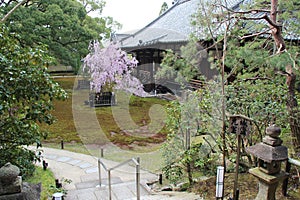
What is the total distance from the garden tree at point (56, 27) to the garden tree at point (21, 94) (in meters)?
11.2

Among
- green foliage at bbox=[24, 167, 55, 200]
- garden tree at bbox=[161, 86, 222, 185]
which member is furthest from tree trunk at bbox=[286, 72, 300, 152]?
green foliage at bbox=[24, 167, 55, 200]

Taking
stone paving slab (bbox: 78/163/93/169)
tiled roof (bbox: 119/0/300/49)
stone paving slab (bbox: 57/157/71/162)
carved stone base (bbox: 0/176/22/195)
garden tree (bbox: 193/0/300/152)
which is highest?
tiled roof (bbox: 119/0/300/49)

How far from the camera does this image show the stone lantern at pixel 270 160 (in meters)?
2.51

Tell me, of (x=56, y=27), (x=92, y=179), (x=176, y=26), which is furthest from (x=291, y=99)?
(x=56, y=27)

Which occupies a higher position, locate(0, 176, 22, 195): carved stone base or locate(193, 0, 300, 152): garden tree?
locate(193, 0, 300, 152): garden tree

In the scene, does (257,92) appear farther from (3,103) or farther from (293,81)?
(3,103)

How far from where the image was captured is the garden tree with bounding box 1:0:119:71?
1416 cm

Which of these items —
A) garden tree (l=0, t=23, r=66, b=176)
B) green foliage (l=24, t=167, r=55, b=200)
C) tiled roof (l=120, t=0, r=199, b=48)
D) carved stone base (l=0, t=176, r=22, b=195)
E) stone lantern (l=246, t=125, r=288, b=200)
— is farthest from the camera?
tiled roof (l=120, t=0, r=199, b=48)

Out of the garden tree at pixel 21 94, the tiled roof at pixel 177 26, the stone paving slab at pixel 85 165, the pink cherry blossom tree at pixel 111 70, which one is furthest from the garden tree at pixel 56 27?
the garden tree at pixel 21 94

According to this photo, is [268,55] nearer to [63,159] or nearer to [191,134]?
[191,134]

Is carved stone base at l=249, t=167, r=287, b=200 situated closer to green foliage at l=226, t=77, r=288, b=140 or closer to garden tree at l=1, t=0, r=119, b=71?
green foliage at l=226, t=77, r=288, b=140

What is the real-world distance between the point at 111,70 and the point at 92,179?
1004cm

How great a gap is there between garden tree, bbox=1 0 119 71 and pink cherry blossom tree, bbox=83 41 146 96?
160cm

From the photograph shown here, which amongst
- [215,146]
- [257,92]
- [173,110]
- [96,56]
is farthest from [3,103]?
[96,56]
